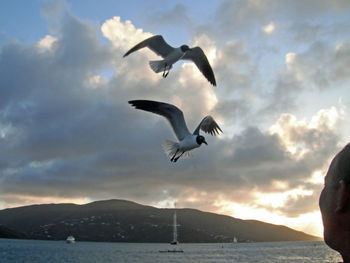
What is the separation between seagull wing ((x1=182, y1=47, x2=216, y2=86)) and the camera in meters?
12.9

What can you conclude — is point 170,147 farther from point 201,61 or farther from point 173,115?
point 201,61

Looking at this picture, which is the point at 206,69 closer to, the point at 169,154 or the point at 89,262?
the point at 169,154

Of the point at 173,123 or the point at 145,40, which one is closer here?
the point at 173,123

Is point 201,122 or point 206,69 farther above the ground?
point 206,69

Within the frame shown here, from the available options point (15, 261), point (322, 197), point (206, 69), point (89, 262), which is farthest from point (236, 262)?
point (322, 197)

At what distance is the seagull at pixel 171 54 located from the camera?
37.5 ft

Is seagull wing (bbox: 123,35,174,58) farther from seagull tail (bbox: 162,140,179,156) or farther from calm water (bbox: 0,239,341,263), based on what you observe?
calm water (bbox: 0,239,341,263)

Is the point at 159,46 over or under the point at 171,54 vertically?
over

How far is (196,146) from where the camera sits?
820 cm

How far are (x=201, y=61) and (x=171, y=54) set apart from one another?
0.83m

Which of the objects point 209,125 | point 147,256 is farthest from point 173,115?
point 147,256

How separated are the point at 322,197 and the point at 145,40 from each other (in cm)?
1213

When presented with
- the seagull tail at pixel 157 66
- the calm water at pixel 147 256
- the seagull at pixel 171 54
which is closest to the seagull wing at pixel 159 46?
the seagull at pixel 171 54

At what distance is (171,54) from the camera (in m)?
13.1
